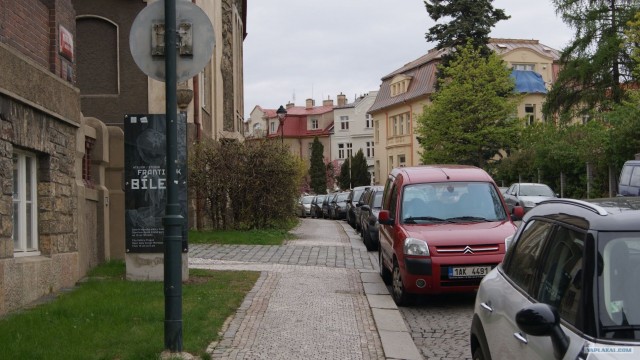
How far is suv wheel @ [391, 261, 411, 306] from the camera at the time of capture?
33.1 feet

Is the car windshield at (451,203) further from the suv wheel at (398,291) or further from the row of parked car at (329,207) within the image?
the row of parked car at (329,207)

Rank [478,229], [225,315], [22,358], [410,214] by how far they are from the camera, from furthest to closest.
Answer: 1. [410,214]
2. [478,229]
3. [225,315]
4. [22,358]

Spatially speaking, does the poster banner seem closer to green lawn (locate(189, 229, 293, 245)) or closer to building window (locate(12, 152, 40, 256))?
building window (locate(12, 152, 40, 256))

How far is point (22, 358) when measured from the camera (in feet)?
20.1

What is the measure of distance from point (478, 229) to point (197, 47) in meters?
5.17

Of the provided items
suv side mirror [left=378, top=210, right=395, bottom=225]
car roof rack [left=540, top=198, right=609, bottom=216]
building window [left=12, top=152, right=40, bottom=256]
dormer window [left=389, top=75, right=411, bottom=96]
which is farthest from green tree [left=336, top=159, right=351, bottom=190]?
car roof rack [left=540, top=198, right=609, bottom=216]

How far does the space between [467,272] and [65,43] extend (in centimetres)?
634

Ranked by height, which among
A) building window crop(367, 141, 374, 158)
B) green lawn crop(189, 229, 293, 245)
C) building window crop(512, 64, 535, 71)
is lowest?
green lawn crop(189, 229, 293, 245)

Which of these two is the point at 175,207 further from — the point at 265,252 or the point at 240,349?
the point at 265,252

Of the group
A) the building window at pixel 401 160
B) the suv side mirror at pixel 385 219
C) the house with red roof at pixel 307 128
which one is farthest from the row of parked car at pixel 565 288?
the house with red roof at pixel 307 128

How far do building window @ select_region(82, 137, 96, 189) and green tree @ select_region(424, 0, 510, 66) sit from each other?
134 feet

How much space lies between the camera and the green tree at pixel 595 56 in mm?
41375

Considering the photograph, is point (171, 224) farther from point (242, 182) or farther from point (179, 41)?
point (242, 182)

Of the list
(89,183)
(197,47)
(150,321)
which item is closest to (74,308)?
(150,321)
